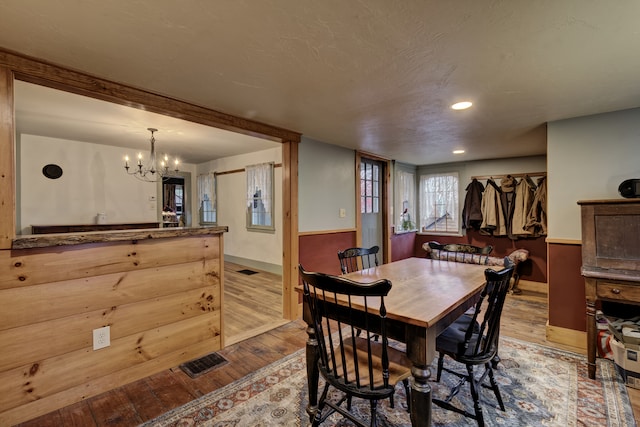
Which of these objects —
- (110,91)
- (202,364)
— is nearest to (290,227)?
(202,364)

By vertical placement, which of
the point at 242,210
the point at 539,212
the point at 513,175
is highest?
the point at 513,175

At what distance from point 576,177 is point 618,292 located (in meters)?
1.14

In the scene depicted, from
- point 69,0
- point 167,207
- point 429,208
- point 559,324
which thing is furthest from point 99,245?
point 167,207

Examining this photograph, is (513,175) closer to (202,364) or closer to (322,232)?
(322,232)

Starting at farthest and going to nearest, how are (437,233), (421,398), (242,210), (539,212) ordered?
(242,210) → (437,233) → (539,212) → (421,398)

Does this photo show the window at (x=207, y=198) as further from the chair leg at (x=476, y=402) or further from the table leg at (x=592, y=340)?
the table leg at (x=592, y=340)

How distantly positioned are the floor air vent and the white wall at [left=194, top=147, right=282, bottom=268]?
107 inches

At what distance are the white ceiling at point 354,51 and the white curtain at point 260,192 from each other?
261cm

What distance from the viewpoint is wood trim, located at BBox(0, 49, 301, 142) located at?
171cm

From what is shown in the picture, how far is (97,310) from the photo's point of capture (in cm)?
207

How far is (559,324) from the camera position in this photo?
114 inches

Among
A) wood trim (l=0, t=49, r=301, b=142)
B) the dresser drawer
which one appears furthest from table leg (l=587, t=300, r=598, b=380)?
wood trim (l=0, t=49, r=301, b=142)

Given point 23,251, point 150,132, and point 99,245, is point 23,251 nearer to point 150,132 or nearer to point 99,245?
point 99,245

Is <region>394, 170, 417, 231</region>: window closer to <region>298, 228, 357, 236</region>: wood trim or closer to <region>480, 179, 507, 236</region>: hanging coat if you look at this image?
<region>480, 179, 507, 236</region>: hanging coat
